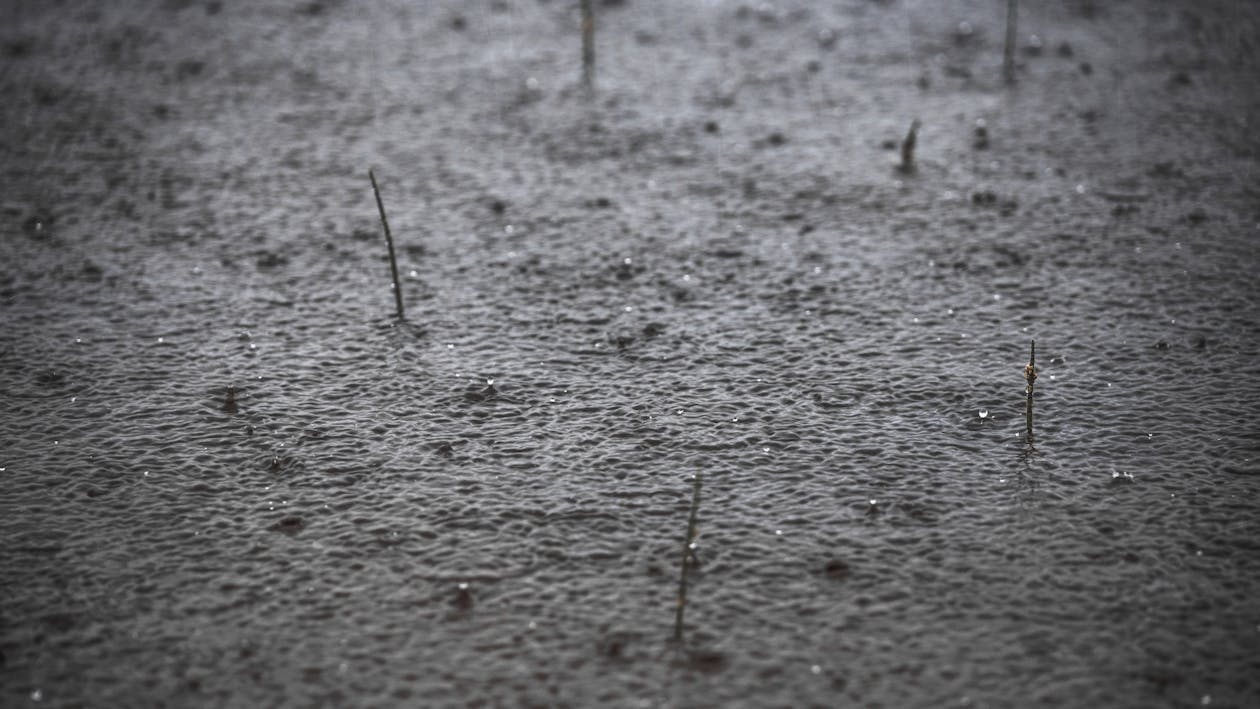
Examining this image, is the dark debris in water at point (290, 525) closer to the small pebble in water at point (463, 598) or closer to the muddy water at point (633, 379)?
the muddy water at point (633, 379)

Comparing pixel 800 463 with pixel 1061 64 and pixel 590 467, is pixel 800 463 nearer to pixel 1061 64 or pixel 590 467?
pixel 590 467

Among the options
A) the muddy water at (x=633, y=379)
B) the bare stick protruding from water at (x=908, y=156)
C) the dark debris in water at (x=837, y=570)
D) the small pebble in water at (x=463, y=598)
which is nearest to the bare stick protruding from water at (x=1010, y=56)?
the muddy water at (x=633, y=379)

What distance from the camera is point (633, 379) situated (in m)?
2.91

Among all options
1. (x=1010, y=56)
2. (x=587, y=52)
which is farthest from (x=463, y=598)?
(x=1010, y=56)

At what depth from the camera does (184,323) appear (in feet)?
10.4

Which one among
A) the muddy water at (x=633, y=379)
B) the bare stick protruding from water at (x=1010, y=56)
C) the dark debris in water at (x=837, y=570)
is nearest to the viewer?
the muddy water at (x=633, y=379)

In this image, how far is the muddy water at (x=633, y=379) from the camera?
6.67ft

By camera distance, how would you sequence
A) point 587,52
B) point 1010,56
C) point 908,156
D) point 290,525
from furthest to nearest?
1. point 587,52
2. point 1010,56
3. point 908,156
4. point 290,525

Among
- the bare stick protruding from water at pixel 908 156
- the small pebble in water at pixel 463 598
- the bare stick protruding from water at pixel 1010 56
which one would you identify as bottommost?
the small pebble in water at pixel 463 598

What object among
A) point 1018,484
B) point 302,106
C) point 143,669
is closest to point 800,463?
point 1018,484

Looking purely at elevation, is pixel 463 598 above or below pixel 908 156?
below

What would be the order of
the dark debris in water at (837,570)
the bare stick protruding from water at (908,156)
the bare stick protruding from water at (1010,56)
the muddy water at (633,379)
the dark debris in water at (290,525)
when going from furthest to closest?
the bare stick protruding from water at (1010,56)
the bare stick protruding from water at (908,156)
the dark debris in water at (290,525)
the dark debris in water at (837,570)
the muddy water at (633,379)

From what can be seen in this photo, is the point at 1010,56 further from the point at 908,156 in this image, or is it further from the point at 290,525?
the point at 290,525

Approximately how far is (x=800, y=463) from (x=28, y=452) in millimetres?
1715
